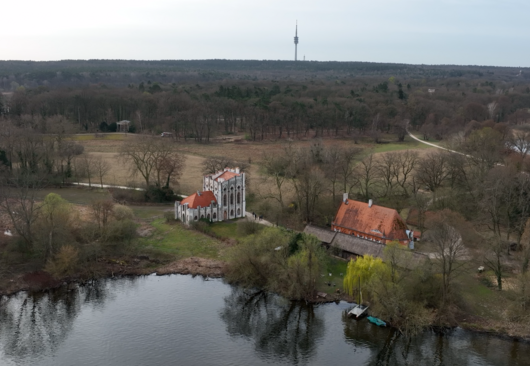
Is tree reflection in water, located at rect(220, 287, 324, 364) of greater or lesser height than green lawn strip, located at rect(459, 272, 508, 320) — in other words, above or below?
below

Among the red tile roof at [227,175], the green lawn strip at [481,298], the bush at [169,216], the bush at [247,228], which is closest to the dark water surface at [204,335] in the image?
the green lawn strip at [481,298]

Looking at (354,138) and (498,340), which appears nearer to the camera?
(498,340)

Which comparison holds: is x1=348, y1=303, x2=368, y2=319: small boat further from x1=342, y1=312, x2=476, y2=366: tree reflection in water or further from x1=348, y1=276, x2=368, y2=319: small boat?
x1=342, y1=312, x2=476, y2=366: tree reflection in water

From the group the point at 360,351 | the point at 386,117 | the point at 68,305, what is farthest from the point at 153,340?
the point at 386,117

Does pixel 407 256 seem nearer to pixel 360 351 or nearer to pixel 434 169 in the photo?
pixel 360 351

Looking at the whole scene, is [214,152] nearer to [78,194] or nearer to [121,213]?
[78,194]

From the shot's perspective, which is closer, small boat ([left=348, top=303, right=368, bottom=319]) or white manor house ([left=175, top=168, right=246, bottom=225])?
small boat ([left=348, top=303, right=368, bottom=319])

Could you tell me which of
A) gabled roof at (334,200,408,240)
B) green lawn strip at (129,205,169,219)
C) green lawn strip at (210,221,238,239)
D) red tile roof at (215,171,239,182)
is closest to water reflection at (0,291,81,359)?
green lawn strip at (210,221,238,239)

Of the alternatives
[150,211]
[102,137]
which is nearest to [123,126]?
[102,137]
